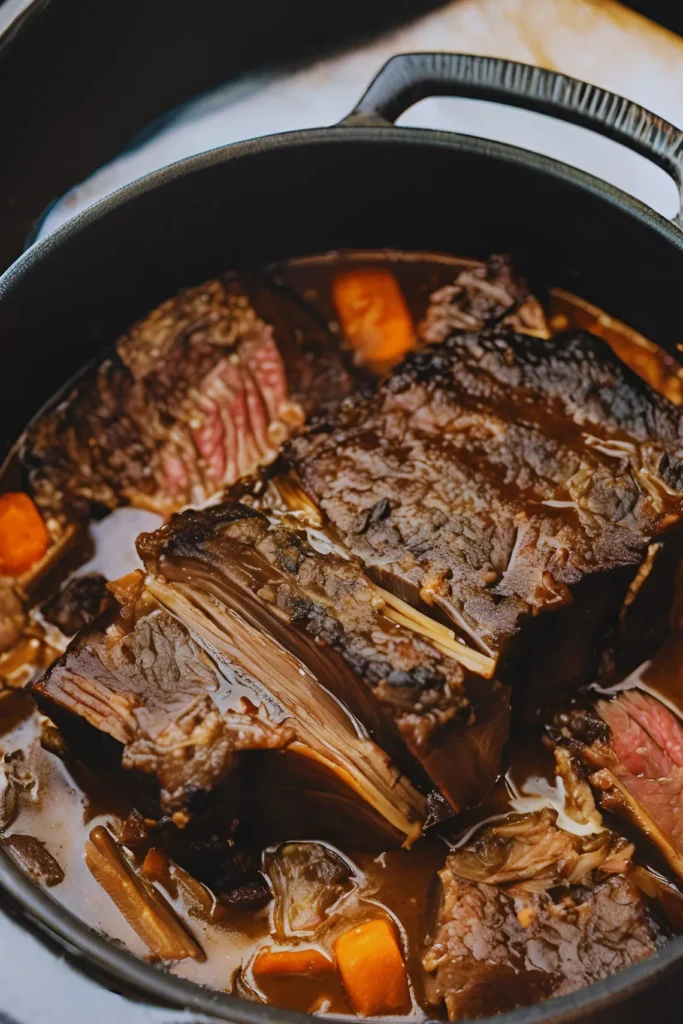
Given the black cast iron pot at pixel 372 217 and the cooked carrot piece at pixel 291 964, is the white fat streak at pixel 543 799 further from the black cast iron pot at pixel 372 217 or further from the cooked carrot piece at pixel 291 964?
the black cast iron pot at pixel 372 217

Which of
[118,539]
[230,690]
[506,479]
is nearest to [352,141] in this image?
[506,479]

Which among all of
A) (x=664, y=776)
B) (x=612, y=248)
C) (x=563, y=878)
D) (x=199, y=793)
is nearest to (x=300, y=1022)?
(x=199, y=793)

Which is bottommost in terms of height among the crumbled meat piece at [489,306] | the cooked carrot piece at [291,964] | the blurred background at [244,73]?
the cooked carrot piece at [291,964]

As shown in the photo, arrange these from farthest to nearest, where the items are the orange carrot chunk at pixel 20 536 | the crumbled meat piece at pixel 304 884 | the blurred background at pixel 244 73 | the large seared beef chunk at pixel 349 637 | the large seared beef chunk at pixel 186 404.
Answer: the blurred background at pixel 244 73 < the large seared beef chunk at pixel 186 404 < the orange carrot chunk at pixel 20 536 < the crumbled meat piece at pixel 304 884 < the large seared beef chunk at pixel 349 637

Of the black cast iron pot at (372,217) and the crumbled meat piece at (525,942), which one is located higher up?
the black cast iron pot at (372,217)

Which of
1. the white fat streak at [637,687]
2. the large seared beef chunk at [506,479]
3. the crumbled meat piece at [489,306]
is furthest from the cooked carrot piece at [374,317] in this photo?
the white fat streak at [637,687]
